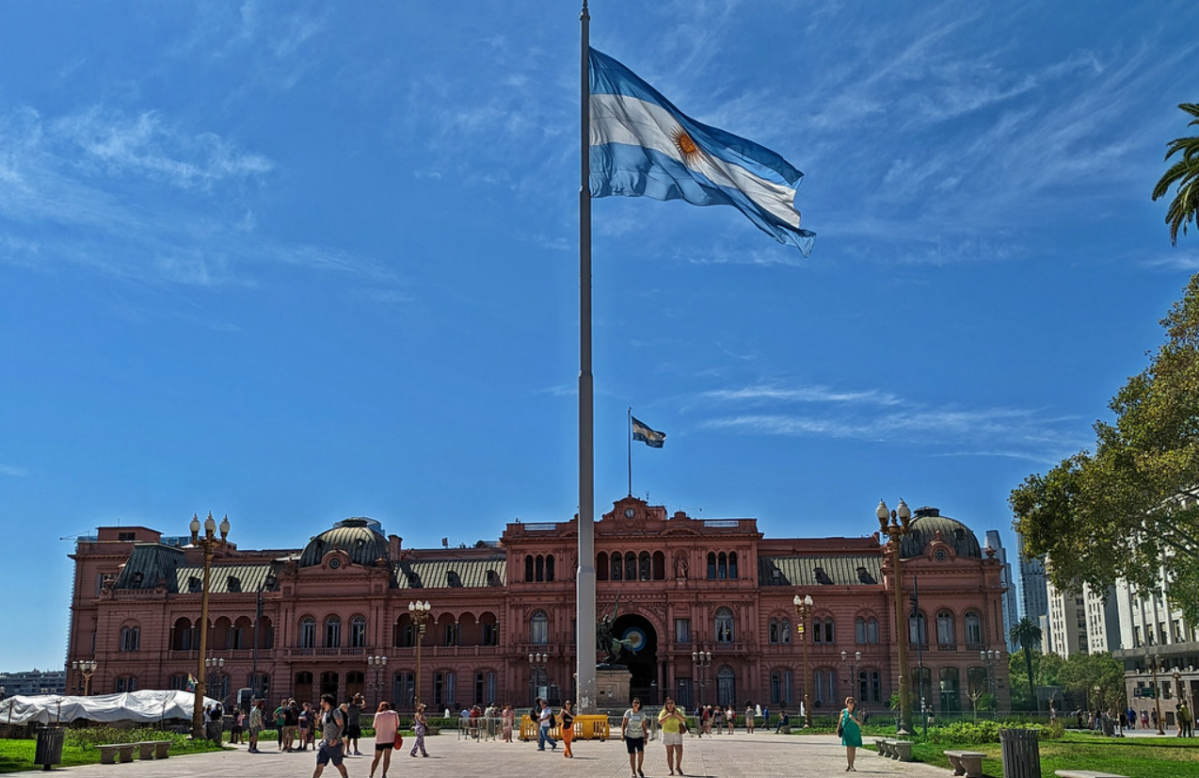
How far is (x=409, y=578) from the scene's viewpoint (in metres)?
94.0

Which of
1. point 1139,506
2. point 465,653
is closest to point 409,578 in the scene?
point 465,653

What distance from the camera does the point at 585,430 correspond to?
29.1 m

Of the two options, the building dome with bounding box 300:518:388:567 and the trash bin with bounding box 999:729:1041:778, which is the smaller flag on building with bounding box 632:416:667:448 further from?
the trash bin with bounding box 999:729:1041:778

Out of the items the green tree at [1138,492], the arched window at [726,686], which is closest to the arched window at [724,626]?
the arched window at [726,686]

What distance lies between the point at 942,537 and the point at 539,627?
31.6 m

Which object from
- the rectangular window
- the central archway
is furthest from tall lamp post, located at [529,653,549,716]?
the rectangular window

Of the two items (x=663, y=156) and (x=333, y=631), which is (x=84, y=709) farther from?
(x=333, y=631)

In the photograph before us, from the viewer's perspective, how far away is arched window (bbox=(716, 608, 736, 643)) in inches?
3428

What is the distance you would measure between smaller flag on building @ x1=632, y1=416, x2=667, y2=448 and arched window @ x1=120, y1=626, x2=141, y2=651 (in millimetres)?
46998

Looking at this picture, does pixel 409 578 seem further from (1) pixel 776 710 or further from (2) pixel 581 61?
(2) pixel 581 61

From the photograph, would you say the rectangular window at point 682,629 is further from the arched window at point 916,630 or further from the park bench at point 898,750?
the park bench at point 898,750

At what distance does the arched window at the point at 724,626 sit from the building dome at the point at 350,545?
90.3ft

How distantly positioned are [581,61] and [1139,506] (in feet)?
93.7

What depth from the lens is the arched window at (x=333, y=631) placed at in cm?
9081
